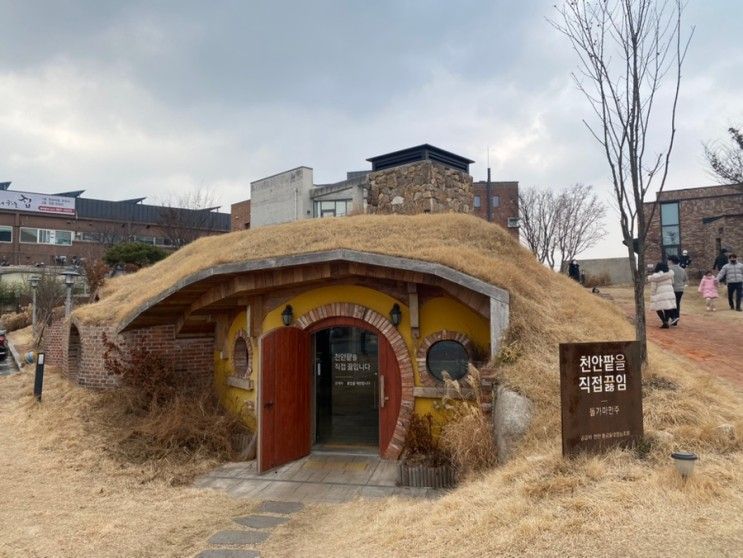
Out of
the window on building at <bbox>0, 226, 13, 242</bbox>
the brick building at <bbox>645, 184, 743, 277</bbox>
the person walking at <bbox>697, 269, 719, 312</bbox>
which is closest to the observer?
the person walking at <bbox>697, 269, 719, 312</bbox>

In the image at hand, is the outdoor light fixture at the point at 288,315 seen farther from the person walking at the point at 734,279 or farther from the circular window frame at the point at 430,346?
the person walking at the point at 734,279

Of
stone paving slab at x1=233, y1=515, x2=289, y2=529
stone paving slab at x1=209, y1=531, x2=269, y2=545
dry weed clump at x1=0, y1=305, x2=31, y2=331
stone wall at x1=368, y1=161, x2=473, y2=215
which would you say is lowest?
stone paving slab at x1=233, y1=515, x2=289, y2=529

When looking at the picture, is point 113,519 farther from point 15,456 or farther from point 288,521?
point 15,456

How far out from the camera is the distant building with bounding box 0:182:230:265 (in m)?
43.5

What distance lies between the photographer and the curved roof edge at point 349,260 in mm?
7527

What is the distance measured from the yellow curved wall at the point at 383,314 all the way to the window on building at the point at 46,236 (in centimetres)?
4212

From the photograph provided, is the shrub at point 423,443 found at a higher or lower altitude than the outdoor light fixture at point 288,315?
lower

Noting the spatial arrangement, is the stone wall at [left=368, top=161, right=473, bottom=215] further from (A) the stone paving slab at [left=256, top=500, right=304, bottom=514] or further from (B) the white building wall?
(B) the white building wall

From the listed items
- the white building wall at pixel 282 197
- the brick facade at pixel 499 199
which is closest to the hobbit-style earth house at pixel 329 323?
the white building wall at pixel 282 197

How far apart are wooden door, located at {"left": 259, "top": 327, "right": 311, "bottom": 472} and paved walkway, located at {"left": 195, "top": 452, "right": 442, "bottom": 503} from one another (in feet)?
0.84

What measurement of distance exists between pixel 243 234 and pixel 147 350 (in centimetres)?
322

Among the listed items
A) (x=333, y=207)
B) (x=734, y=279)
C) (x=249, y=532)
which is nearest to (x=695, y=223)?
(x=734, y=279)

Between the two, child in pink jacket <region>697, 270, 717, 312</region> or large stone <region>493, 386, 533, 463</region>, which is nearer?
large stone <region>493, 386, 533, 463</region>

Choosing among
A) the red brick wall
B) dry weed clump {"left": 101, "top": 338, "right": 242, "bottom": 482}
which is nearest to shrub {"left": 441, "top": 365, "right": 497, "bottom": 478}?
dry weed clump {"left": 101, "top": 338, "right": 242, "bottom": 482}
